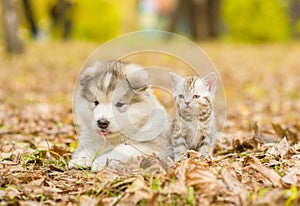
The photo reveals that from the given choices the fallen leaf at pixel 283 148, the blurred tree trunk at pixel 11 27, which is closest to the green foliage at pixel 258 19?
the blurred tree trunk at pixel 11 27

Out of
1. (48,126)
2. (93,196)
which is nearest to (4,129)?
(48,126)

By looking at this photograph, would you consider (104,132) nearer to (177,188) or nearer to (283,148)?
(177,188)

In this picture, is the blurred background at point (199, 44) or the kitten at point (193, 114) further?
the blurred background at point (199, 44)

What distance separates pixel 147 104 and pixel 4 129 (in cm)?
315

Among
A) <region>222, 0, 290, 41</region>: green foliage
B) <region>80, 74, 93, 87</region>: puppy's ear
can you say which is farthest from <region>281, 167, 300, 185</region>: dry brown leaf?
<region>222, 0, 290, 41</region>: green foliage

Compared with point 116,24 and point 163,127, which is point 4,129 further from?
point 116,24

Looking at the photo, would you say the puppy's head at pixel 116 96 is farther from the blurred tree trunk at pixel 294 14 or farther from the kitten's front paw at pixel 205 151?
the blurred tree trunk at pixel 294 14

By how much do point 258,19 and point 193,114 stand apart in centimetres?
2703

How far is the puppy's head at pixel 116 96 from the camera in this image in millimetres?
4910

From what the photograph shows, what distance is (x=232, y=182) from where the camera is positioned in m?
4.17

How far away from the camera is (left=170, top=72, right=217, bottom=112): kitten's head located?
5.09 metres

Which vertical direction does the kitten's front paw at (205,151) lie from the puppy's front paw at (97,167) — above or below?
above

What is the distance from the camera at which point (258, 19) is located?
31.0 metres

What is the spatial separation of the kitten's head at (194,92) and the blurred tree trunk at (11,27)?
53.4 ft
